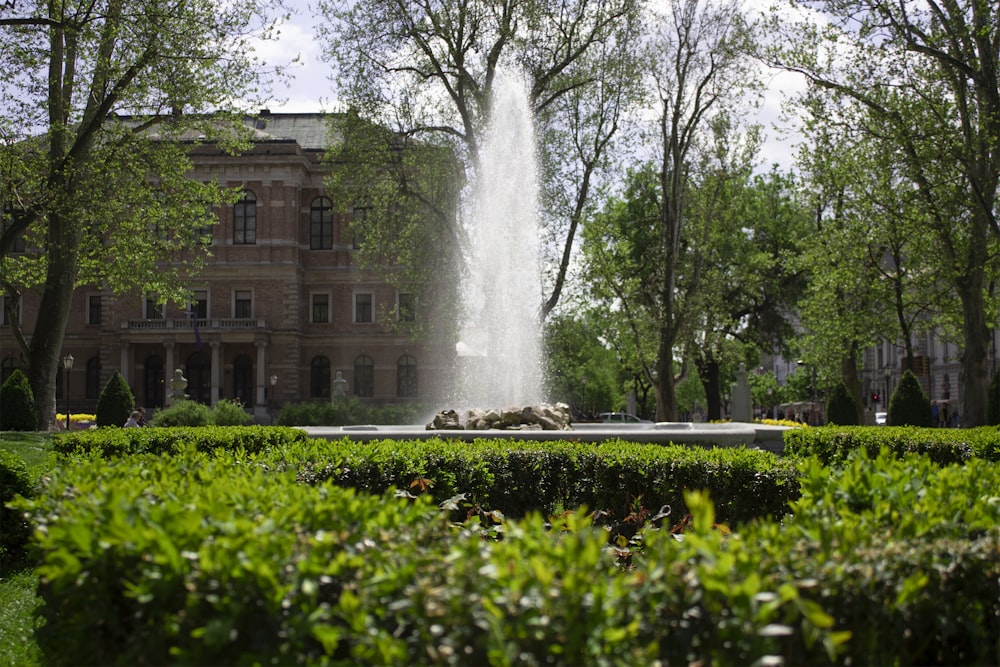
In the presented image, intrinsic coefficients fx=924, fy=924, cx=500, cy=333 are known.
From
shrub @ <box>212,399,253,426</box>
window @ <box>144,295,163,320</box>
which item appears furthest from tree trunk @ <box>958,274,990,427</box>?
window @ <box>144,295,163,320</box>

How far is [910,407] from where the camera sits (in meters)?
25.9

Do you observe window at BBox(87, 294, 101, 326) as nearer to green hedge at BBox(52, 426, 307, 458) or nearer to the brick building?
the brick building

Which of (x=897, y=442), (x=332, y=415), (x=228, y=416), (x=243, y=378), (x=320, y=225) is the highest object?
(x=320, y=225)

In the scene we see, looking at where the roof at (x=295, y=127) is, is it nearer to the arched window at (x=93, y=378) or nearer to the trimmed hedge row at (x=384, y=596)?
the arched window at (x=93, y=378)

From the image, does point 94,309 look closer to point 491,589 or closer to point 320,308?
point 320,308

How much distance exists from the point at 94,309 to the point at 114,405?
2635 cm

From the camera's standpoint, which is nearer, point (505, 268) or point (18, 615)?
point (18, 615)

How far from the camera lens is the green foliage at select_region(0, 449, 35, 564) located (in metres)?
8.24

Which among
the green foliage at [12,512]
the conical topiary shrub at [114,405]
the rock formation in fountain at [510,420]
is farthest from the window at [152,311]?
the green foliage at [12,512]

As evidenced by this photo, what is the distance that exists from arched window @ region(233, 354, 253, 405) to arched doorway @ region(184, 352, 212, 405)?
1406mm

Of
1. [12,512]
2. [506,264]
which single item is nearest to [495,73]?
[506,264]

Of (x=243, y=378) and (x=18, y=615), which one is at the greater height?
(x=243, y=378)

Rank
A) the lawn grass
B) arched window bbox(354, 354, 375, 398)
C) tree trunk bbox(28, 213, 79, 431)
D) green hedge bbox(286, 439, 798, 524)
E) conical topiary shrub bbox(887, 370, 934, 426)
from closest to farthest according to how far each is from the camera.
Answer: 1. the lawn grass
2. green hedge bbox(286, 439, 798, 524)
3. tree trunk bbox(28, 213, 79, 431)
4. conical topiary shrub bbox(887, 370, 934, 426)
5. arched window bbox(354, 354, 375, 398)

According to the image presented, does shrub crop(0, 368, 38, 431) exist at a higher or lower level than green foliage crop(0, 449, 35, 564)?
higher
